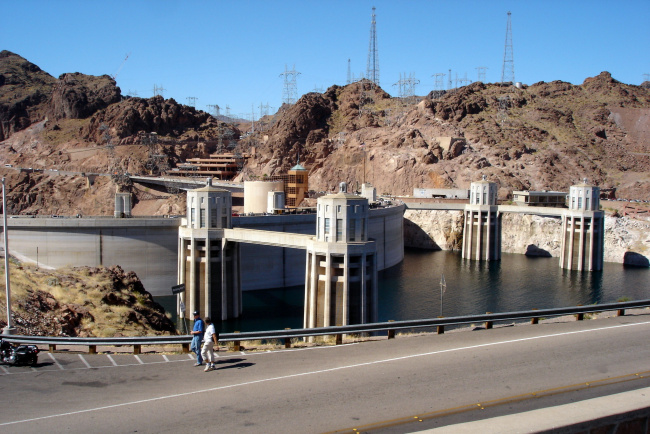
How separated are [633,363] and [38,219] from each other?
194 ft

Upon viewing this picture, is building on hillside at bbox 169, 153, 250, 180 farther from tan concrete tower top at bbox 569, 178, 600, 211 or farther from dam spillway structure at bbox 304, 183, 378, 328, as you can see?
dam spillway structure at bbox 304, 183, 378, 328

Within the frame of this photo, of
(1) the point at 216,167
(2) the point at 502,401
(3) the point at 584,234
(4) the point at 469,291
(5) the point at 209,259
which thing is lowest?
(4) the point at 469,291

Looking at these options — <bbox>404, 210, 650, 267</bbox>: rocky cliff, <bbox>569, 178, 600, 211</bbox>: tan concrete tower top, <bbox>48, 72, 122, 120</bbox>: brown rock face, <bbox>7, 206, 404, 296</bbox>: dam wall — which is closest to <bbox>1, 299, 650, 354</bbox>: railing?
<bbox>7, 206, 404, 296</bbox>: dam wall

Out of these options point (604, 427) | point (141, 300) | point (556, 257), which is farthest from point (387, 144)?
point (604, 427)

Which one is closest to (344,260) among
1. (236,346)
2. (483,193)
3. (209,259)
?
(209,259)

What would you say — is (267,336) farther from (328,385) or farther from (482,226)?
(482,226)

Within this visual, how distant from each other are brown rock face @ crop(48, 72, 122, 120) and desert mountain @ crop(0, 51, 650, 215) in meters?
0.39

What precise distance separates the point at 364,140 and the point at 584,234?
5679cm

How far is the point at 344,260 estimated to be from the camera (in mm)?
39969

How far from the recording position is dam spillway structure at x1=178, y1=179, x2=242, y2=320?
2005 inches

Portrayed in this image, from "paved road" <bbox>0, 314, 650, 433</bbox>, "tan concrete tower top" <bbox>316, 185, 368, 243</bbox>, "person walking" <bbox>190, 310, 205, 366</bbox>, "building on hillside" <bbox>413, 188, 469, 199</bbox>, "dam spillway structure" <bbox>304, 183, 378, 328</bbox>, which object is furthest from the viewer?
"building on hillside" <bbox>413, 188, 469, 199</bbox>

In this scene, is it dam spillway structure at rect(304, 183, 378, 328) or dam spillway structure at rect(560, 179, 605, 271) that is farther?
dam spillway structure at rect(560, 179, 605, 271)

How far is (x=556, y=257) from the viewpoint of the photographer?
94.4 meters

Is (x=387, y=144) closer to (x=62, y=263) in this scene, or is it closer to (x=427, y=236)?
(x=427, y=236)
